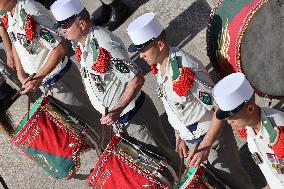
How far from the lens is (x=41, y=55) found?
177 inches

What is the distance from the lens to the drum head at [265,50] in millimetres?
4055

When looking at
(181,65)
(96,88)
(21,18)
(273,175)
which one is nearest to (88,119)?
(96,88)

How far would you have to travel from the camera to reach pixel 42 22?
444 cm

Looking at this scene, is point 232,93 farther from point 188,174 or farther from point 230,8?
point 230,8

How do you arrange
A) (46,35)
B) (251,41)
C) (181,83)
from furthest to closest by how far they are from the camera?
(46,35) → (251,41) → (181,83)

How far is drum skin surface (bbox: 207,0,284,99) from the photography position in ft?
13.3

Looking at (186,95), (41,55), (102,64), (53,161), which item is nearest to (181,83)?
(186,95)

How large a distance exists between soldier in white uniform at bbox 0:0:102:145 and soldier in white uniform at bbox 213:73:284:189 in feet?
5.33

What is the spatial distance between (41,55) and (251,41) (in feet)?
5.40

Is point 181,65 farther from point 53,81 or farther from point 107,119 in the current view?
point 53,81

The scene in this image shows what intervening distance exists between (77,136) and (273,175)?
1.64 m

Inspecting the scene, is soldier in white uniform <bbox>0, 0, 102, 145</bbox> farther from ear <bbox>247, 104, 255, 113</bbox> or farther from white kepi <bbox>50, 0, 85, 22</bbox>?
ear <bbox>247, 104, 255, 113</bbox>

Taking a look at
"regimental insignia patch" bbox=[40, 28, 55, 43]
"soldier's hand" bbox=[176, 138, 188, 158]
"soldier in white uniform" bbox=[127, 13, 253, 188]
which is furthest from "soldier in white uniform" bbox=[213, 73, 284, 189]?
"regimental insignia patch" bbox=[40, 28, 55, 43]

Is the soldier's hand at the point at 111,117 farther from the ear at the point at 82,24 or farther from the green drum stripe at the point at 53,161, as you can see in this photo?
the ear at the point at 82,24
